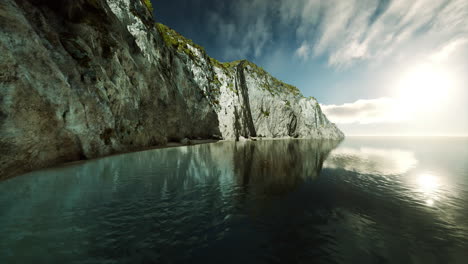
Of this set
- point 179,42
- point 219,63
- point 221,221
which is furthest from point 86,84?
point 219,63

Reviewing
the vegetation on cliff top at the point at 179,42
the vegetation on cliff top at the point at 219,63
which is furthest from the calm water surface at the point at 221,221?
the vegetation on cliff top at the point at 179,42

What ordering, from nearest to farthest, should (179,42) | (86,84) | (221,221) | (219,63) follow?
1. (221,221)
2. (86,84)
3. (179,42)
4. (219,63)

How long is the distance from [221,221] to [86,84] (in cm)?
1731

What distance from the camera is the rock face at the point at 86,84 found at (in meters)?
9.49

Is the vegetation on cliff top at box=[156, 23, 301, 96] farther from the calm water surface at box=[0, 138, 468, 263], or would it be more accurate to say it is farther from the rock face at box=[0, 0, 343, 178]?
the calm water surface at box=[0, 138, 468, 263]

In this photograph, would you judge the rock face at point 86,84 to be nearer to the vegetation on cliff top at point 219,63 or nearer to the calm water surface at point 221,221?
the vegetation on cliff top at point 219,63

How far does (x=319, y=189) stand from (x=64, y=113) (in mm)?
17940

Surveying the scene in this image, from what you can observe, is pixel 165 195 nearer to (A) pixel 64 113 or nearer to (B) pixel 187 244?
(B) pixel 187 244

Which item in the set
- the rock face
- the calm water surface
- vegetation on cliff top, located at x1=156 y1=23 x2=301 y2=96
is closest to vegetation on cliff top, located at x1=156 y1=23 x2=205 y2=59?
vegetation on cliff top, located at x1=156 y1=23 x2=301 y2=96

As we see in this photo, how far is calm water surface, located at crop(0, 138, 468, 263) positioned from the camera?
3.97 metres

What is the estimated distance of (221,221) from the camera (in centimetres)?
548

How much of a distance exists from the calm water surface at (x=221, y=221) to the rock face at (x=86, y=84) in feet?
9.64

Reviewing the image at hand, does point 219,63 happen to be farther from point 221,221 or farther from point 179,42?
point 221,221

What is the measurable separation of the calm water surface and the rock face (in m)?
2.94
